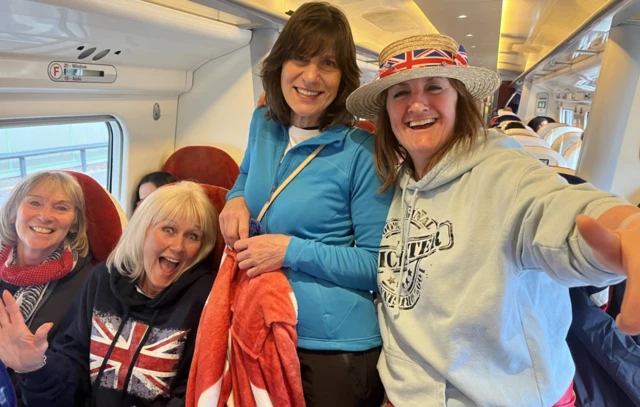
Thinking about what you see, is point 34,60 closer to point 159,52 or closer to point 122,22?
point 122,22

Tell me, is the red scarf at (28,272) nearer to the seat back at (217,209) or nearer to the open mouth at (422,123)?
the seat back at (217,209)

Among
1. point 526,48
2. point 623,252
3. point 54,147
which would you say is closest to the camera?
point 623,252

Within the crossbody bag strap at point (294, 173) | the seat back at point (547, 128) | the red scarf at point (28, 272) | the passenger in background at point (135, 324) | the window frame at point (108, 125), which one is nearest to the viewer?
the crossbody bag strap at point (294, 173)

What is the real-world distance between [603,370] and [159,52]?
2468 mm

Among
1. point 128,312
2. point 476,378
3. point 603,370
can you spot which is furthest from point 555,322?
point 128,312

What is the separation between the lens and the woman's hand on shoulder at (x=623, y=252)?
675 millimetres

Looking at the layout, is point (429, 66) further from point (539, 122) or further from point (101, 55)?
point (539, 122)

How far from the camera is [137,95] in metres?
2.71

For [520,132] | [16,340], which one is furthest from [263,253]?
[520,132]

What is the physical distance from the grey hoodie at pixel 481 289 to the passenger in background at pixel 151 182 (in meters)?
2.00

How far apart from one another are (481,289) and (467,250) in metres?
0.10

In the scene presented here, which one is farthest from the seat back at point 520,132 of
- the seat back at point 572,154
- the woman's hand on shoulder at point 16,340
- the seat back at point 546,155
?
the woman's hand on shoulder at point 16,340

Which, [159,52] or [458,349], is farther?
[159,52]

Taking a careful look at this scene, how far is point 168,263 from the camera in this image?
1702 millimetres
